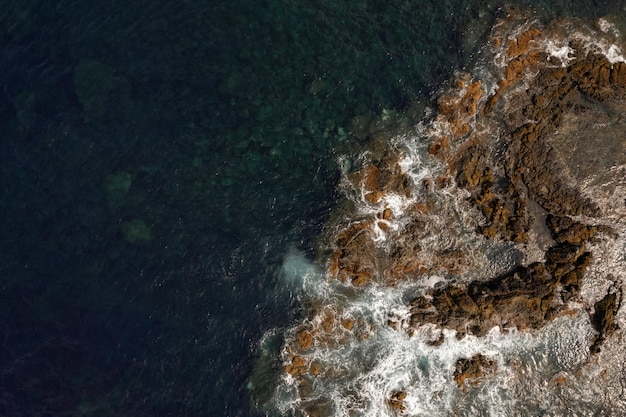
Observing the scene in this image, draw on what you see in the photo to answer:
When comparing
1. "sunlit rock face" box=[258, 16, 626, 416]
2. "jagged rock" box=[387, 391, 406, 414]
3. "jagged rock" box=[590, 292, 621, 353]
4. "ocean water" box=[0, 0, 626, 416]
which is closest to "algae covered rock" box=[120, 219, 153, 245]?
"ocean water" box=[0, 0, 626, 416]

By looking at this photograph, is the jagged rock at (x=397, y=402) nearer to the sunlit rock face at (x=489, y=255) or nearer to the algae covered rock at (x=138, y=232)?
the sunlit rock face at (x=489, y=255)

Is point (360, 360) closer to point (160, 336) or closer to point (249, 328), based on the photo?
point (249, 328)

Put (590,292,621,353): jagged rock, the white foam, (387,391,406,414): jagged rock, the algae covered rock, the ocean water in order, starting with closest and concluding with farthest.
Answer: (590,292,621,353): jagged rock
(387,391,406,414): jagged rock
the white foam
the ocean water
the algae covered rock

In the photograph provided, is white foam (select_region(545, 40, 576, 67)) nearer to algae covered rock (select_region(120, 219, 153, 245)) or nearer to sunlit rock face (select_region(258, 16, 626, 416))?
sunlit rock face (select_region(258, 16, 626, 416))

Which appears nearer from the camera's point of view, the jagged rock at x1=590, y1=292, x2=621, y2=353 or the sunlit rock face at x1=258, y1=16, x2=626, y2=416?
the jagged rock at x1=590, y1=292, x2=621, y2=353

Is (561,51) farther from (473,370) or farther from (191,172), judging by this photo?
(191,172)

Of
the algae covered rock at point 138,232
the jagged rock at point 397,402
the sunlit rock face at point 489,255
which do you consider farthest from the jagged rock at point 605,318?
the algae covered rock at point 138,232
